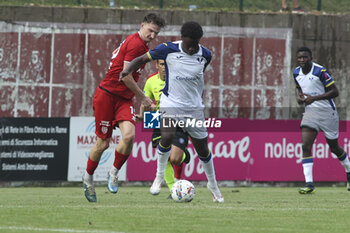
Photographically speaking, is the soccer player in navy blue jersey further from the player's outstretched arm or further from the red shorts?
the red shorts

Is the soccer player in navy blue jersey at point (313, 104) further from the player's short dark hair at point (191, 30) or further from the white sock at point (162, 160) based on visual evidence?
the player's short dark hair at point (191, 30)

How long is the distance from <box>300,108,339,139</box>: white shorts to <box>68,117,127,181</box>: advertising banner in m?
5.44

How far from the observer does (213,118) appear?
64.2 feet

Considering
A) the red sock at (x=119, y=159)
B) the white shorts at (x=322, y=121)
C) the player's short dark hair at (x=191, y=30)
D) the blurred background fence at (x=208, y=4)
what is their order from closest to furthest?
the player's short dark hair at (x=191, y=30)
the red sock at (x=119, y=159)
the white shorts at (x=322, y=121)
the blurred background fence at (x=208, y=4)

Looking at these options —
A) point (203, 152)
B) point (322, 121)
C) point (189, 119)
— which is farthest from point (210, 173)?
point (322, 121)

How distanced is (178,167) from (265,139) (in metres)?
6.66

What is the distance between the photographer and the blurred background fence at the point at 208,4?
20.1m

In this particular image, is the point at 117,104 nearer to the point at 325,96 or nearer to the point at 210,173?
the point at 210,173

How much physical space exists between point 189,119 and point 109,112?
1.11 metres

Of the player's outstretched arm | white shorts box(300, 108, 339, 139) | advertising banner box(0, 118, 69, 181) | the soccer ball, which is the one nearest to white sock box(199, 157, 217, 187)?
the soccer ball

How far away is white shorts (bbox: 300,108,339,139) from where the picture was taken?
1373 cm

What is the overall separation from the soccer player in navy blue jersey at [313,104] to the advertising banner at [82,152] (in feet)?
17.9

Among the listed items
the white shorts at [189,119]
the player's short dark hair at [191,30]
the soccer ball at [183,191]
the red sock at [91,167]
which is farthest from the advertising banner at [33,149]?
the player's short dark hair at [191,30]

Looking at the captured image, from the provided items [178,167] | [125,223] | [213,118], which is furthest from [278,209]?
[213,118]
